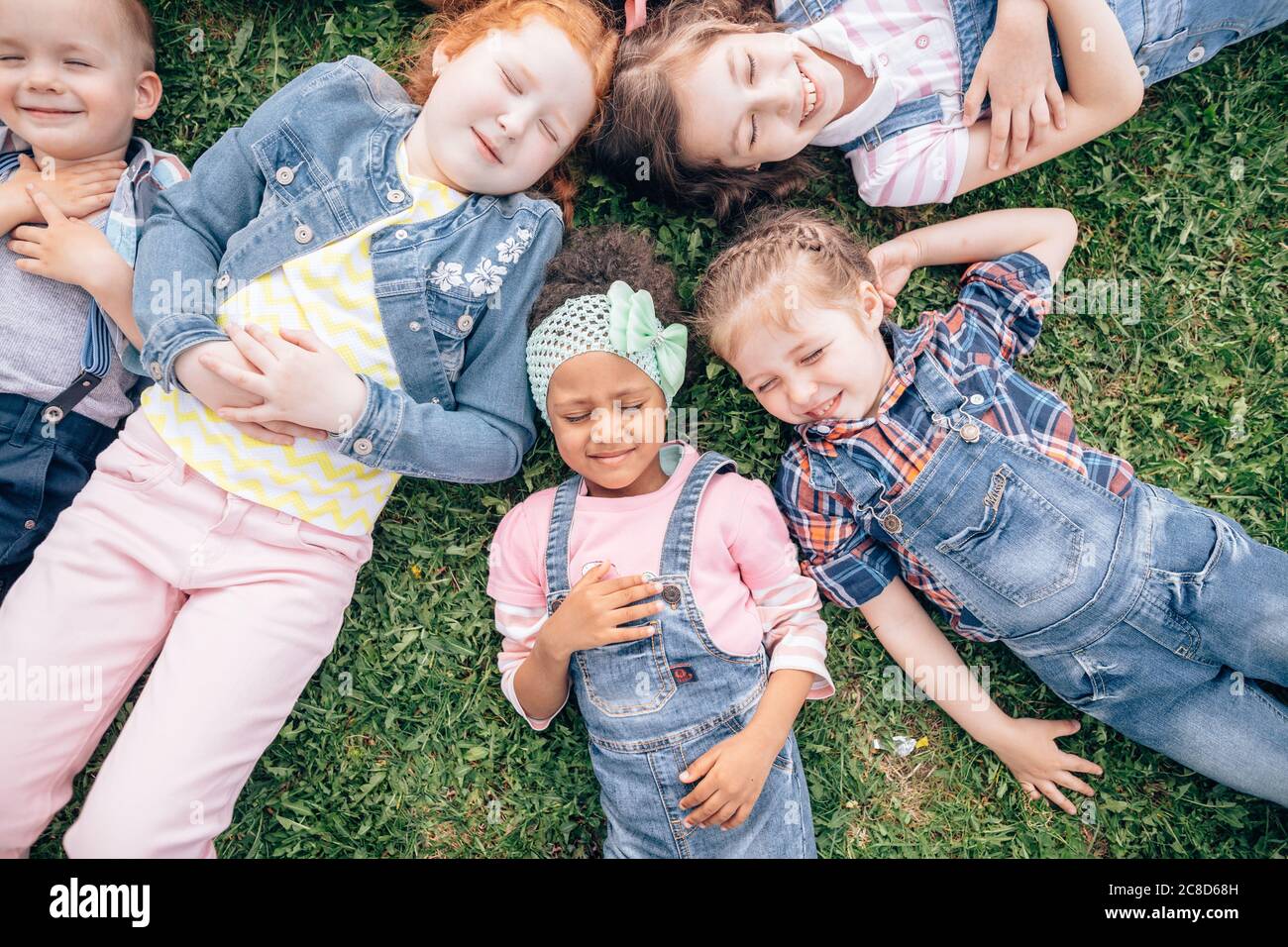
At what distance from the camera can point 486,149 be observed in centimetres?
278

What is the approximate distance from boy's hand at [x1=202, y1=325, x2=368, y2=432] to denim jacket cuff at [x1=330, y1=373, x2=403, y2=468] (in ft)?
0.07

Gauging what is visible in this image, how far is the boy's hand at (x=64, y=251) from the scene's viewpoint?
9.19 ft

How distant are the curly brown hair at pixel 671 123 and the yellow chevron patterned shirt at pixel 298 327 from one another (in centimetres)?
63

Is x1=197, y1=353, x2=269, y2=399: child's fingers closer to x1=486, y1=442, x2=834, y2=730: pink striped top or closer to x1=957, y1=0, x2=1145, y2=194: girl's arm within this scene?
x1=486, y1=442, x2=834, y2=730: pink striped top

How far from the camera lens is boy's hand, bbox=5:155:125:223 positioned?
2.90 meters

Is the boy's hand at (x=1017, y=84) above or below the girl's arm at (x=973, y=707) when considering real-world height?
above

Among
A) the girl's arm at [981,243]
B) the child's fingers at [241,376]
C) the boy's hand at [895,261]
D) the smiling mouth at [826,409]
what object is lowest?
the child's fingers at [241,376]

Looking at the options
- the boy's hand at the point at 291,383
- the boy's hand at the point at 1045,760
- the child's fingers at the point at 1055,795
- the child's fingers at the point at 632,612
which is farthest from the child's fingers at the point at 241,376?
the child's fingers at the point at 1055,795

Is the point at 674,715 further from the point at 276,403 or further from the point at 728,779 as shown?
the point at 276,403

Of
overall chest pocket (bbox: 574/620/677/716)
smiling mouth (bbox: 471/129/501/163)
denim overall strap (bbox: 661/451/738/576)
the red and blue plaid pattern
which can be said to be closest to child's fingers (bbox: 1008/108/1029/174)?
the red and blue plaid pattern

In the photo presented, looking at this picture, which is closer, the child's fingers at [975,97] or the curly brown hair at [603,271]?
the curly brown hair at [603,271]

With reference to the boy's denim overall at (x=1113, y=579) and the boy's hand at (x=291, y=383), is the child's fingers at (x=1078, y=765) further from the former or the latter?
the boy's hand at (x=291, y=383)
